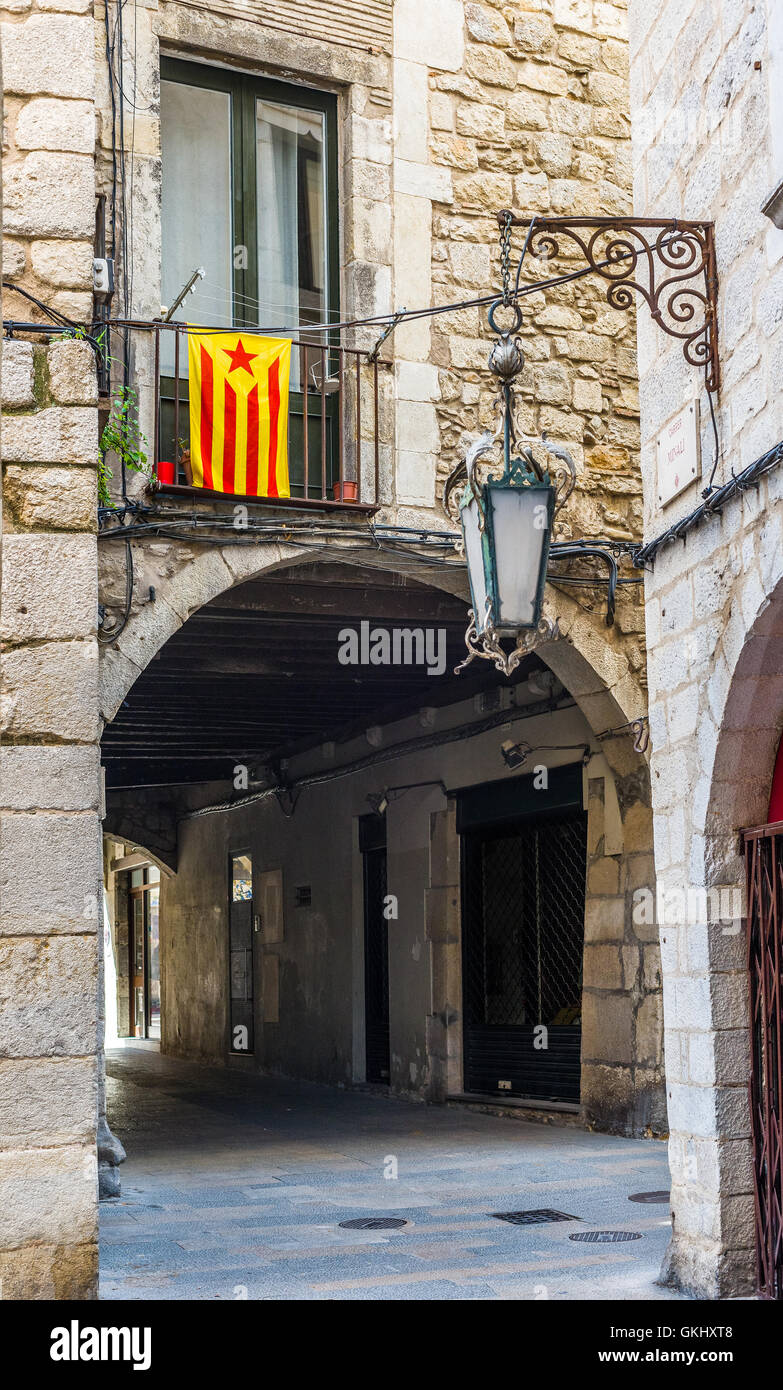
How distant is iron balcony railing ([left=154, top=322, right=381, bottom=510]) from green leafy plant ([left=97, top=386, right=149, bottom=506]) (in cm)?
17

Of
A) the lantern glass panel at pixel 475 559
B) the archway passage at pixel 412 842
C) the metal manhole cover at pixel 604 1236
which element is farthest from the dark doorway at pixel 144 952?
the lantern glass panel at pixel 475 559

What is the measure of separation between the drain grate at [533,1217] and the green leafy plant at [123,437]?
147 inches

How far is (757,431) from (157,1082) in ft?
37.6

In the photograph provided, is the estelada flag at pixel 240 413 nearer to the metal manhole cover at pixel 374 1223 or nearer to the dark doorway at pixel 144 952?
the metal manhole cover at pixel 374 1223

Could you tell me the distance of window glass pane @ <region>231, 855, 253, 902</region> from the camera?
51.2ft

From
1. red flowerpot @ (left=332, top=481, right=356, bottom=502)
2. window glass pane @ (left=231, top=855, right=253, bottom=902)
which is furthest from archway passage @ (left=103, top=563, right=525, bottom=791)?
window glass pane @ (left=231, top=855, right=253, bottom=902)

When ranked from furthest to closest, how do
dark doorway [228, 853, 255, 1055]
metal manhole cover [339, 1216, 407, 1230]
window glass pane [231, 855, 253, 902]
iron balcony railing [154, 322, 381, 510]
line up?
1. window glass pane [231, 855, 253, 902]
2. dark doorway [228, 853, 255, 1055]
3. iron balcony railing [154, 322, 381, 510]
4. metal manhole cover [339, 1216, 407, 1230]

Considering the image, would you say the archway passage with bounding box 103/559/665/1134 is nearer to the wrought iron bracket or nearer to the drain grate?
the drain grate

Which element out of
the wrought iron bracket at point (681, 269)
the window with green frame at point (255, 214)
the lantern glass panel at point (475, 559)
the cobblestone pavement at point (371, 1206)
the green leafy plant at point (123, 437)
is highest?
the window with green frame at point (255, 214)

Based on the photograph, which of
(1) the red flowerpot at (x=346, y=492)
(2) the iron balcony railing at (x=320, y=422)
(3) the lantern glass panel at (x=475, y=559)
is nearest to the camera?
(3) the lantern glass panel at (x=475, y=559)

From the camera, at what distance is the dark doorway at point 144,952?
21.0 m
